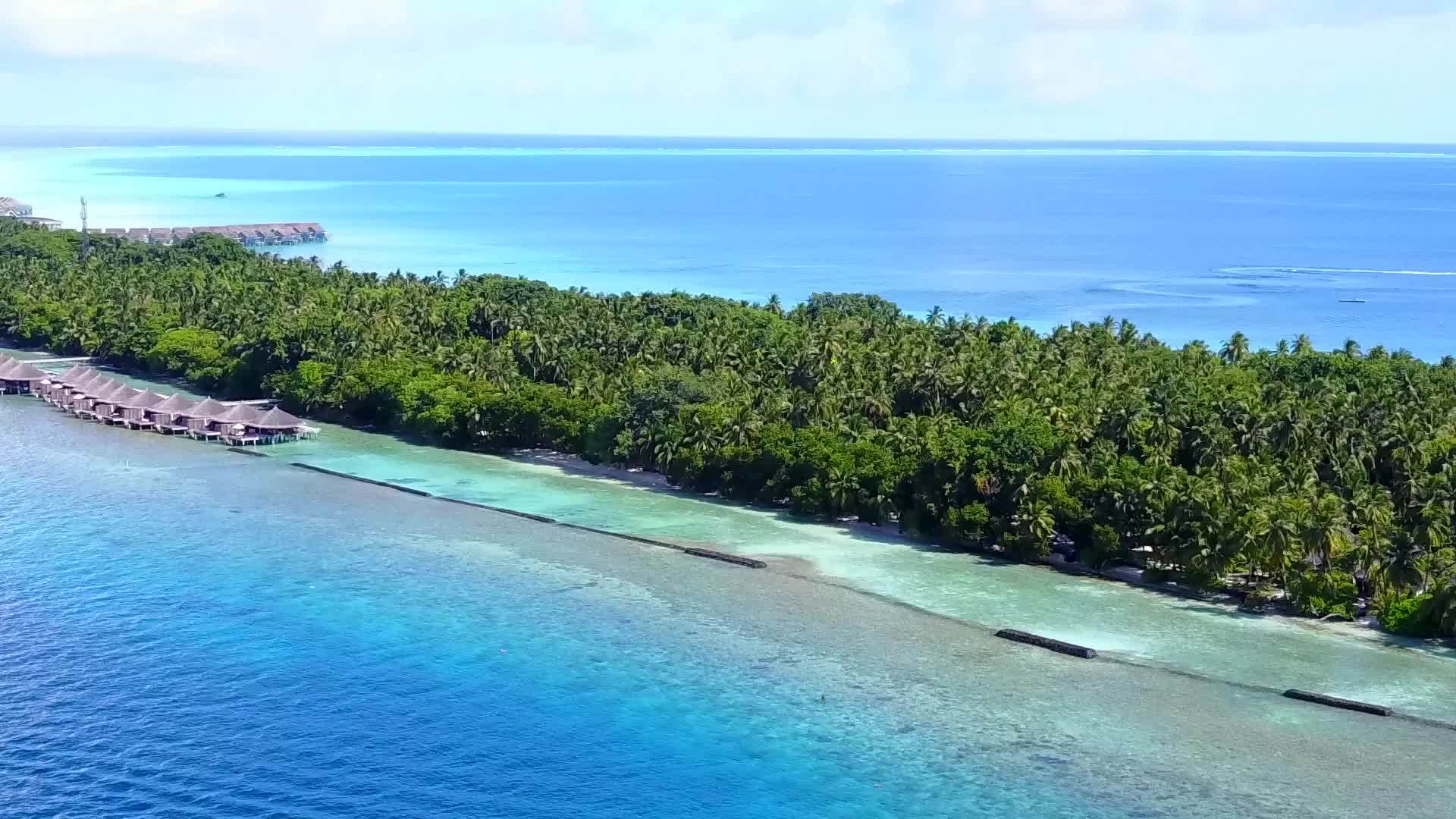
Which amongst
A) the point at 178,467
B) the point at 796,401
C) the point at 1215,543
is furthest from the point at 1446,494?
the point at 178,467

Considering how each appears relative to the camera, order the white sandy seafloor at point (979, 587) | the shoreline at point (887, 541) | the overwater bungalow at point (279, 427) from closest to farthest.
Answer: the white sandy seafloor at point (979, 587) → the shoreline at point (887, 541) → the overwater bungalow at point (279, 427)

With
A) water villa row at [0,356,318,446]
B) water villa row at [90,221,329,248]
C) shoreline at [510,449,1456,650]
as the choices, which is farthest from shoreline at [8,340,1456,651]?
water villa row at [90,221,329,248]

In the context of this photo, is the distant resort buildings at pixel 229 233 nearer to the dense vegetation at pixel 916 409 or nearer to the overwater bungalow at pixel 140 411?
the dense vegetation at pixel 916 409

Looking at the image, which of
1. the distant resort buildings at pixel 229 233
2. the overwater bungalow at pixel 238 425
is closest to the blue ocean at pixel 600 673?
the overwater bungalow at pixel 238 425

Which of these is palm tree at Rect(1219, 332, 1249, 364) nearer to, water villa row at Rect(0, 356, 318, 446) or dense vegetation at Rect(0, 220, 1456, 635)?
dense vegetation at Rect(0, 220, 1456, 635)

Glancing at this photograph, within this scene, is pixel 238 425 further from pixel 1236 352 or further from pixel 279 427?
pixel 1236 352

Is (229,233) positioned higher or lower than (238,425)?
higher

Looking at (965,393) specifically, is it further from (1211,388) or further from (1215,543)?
(1215,543)

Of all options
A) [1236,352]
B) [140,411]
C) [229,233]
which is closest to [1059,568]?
[1236,352]
